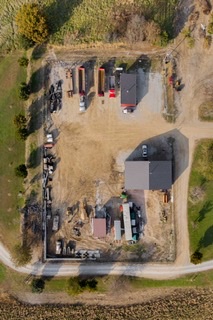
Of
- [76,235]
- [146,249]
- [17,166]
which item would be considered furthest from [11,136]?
[146,249]

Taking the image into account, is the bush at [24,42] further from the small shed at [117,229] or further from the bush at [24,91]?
the small shed at [117,229]

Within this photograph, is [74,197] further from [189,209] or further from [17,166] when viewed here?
[189,209]

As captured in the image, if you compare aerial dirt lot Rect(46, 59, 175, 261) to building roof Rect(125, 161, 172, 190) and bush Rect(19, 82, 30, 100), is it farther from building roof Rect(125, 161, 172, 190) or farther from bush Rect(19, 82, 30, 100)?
bush Rect(19, 82, 30, 100)

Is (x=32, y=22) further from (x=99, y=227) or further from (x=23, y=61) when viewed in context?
(x=99, y=227)

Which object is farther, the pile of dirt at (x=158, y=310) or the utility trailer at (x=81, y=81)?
the pile of dirt at (x=158, y=310)

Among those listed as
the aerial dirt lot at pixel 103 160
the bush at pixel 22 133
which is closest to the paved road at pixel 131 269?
the aerial dirt lot at pixel 103 160

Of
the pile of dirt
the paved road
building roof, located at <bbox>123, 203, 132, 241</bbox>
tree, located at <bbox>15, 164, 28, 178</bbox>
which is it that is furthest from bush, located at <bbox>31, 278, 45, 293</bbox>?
tree, located at <bbox>15, 164, 28, 178</bbox>

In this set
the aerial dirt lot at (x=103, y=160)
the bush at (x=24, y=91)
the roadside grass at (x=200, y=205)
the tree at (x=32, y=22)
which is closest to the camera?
the tree at (x=32, y=22)
